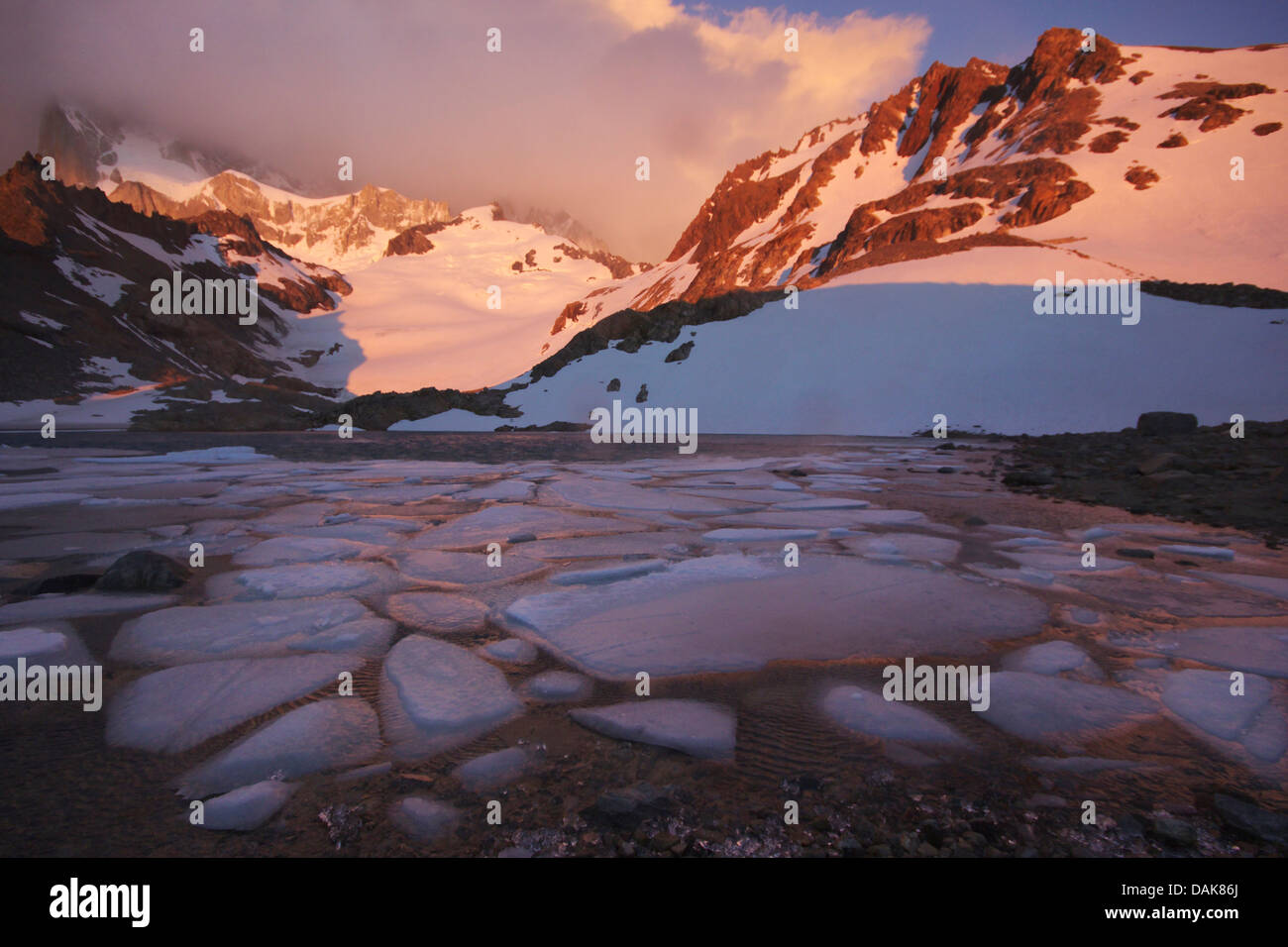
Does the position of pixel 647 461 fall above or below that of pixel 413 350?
below

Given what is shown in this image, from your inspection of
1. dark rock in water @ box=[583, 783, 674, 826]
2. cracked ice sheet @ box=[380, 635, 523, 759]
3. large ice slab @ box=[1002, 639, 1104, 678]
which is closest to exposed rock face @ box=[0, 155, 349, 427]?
cracked ice sheet @ box=[380, 635, 523, 759]

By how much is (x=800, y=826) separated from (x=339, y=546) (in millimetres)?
→ 4565

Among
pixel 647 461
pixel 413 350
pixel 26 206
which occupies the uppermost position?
pixel 26 206

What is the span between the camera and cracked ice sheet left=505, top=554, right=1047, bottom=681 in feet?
9.76

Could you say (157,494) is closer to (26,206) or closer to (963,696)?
(963,696)

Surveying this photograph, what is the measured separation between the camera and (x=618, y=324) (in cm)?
3525

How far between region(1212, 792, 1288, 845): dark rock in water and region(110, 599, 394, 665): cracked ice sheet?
3.35 meters

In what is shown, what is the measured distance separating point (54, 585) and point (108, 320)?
7634cm

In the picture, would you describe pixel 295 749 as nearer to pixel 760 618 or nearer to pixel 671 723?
pixel 671 723

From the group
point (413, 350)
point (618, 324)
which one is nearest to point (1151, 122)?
point (618, 324)

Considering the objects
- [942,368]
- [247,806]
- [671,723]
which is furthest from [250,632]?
[942,368]

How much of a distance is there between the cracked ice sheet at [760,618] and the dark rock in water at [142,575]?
2429 millimetres

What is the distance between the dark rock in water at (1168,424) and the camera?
45.4 ft

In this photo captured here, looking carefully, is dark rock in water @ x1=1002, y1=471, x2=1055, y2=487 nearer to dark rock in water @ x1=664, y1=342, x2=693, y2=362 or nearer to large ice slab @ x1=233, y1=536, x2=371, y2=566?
large ice slab @ x1=233, y1=536, x2=371, y2=566
